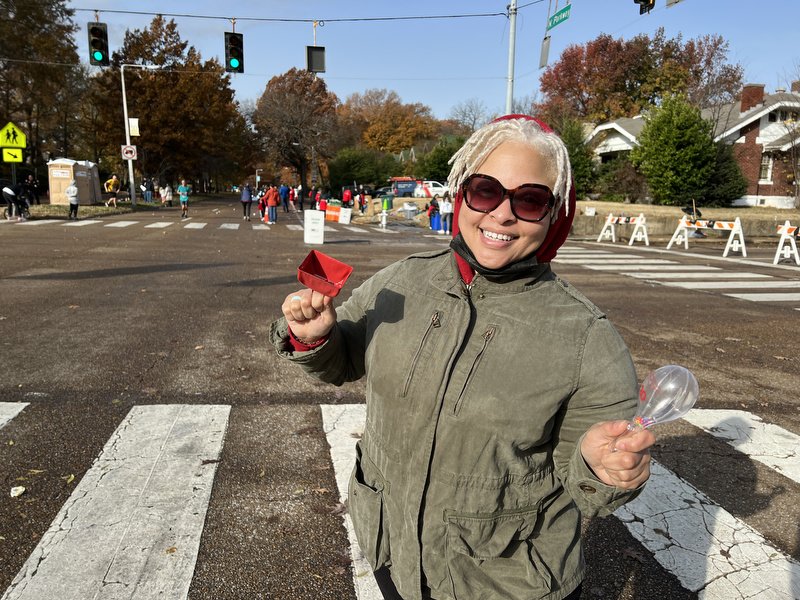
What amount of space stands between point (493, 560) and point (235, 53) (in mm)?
20535

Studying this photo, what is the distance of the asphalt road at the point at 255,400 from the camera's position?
2.84m

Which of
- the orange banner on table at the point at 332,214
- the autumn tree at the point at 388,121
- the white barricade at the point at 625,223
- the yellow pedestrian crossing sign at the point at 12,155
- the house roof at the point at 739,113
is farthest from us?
the autumn tree at the point at 388,121

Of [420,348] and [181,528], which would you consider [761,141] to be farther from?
[420,348]

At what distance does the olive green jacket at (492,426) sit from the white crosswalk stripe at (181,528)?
3.97 ft

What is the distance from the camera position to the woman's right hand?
155 cm

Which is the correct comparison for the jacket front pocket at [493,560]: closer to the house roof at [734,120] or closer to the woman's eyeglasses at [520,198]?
the woman's eyeglasses at [520,198]

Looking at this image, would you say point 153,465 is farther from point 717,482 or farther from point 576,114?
point 576,114

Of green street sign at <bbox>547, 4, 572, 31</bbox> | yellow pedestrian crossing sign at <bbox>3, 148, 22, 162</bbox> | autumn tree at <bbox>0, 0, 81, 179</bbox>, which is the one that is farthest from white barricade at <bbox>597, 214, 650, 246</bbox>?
autumn tree at <bbox>0, 0, 81, 179</bbox>

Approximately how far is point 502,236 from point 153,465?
295cm

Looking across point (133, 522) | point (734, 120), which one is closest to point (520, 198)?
point (133, 522)

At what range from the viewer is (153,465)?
3.63 metres

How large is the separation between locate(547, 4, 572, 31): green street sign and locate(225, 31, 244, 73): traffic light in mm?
9780

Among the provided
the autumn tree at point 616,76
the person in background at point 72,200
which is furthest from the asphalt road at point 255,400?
the autumn tree at point 616,76

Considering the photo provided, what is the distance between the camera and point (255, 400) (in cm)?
481
